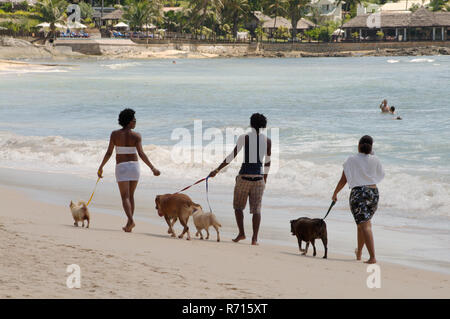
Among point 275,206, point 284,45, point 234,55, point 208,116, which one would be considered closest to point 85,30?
point 234,55

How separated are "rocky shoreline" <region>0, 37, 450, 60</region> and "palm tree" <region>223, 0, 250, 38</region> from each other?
6.53 m

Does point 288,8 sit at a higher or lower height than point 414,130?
higher

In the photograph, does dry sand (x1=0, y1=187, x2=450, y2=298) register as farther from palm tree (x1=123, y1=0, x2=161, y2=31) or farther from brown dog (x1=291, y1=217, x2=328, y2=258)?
palm tree (x1=123, y1=0, x2=161, y2=31)

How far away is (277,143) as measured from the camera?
18703 mm

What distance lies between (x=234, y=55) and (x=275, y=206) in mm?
98548

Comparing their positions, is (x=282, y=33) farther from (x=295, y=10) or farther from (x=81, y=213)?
(x=81, y=213)

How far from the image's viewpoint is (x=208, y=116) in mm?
28219

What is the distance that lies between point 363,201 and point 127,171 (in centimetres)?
255

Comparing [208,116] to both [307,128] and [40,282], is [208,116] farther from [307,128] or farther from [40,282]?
[40,282]

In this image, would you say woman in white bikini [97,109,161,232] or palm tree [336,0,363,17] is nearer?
woman in white bikini [97,109,161,232]

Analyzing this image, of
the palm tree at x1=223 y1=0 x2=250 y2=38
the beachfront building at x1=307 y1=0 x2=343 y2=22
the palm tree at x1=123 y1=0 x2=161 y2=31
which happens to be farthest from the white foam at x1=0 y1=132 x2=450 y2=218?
the beachfront building at x1=307 y1=0 x2=343 y2=22

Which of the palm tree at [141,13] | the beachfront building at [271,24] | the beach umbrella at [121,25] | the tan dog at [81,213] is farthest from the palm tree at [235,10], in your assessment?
the tan dog at [81,213]

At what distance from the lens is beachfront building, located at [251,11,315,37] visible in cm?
11506
